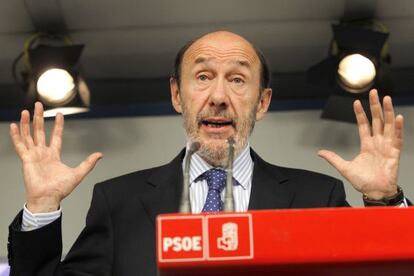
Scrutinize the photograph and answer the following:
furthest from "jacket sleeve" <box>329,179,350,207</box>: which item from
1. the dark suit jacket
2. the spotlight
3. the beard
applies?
the spotlight

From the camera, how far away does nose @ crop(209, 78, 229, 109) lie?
1928 millimetres

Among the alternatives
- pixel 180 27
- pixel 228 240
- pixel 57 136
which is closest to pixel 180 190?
pixel 57 136

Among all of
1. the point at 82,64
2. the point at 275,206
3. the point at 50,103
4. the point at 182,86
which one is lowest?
the point at 275,206

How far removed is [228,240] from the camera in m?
1.08

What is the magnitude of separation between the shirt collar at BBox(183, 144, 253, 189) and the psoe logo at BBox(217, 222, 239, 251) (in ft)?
2.52

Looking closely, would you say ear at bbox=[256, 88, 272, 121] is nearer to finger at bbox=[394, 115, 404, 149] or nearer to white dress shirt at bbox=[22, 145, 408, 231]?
white dress shirt at bbox=[22, 145, 408, 231]

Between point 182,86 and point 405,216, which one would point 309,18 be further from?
point 405,216

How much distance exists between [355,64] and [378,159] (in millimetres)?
1496

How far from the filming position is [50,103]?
10.4 feet

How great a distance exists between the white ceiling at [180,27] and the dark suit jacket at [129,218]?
4.47 feet

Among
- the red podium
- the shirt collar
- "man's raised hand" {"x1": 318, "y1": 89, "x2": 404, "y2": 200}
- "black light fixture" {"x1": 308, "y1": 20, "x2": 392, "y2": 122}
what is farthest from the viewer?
"black light fixture" {"x1": 308, "y1": 20, "x2": 392, "y2": 122}

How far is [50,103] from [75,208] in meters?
0.43

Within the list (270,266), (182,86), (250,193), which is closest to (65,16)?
(182,86)

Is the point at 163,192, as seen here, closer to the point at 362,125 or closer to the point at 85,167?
the point at 85,167
